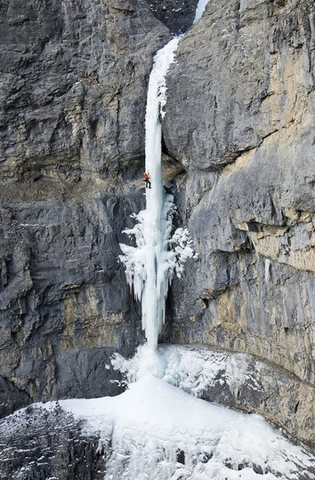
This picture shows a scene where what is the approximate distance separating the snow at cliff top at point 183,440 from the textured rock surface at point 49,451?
380mm

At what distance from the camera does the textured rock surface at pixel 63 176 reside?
14891 millimetres

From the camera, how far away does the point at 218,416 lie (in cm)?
1362

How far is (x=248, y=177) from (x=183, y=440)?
280 inches

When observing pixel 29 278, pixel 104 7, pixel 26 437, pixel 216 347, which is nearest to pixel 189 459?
pixel 216 347

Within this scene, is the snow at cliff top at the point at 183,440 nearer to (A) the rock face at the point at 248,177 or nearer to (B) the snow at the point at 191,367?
(B) the snow at the point at 191,367

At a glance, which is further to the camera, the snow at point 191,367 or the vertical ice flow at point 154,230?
the vertical ice flow at point 154,230

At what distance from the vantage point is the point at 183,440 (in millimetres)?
12867

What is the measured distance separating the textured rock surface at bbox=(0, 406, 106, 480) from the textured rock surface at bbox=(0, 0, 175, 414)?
4.20ft

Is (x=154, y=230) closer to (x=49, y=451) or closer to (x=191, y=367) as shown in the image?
(x=191, y=367)

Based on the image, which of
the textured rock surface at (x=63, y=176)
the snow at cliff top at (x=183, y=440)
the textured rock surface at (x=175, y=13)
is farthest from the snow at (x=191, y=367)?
the textured rock surface at (x=175, y=13)

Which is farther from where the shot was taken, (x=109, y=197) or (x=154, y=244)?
(x=109, y=197)

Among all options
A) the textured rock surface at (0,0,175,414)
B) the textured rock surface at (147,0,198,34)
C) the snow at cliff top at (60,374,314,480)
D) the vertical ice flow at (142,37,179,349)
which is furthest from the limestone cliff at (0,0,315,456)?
the textured rock surface at (147,0,198,34)

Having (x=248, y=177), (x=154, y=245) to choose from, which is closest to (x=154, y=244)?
(x=154, y=245)

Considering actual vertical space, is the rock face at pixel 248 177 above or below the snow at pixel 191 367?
above
